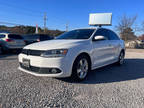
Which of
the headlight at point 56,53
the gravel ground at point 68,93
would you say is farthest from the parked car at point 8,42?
the headlight at point 56,53

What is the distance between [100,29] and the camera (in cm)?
412

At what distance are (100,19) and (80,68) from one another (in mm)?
22030

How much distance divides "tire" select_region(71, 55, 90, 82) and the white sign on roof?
21304mm

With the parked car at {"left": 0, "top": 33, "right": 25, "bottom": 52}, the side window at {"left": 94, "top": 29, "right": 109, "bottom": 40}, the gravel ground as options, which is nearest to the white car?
the side window at {"left": 94, "top": 29, "right": 109, "bottom": 40}

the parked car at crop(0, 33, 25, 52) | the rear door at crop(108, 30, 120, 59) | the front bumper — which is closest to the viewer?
the front bumper

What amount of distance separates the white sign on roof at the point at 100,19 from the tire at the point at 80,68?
69.9ft

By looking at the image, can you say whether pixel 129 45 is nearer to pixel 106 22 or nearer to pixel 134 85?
pixel 106 22

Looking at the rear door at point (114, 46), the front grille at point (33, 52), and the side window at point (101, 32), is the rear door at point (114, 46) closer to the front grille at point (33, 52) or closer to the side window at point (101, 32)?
the side window at point (101, 32)

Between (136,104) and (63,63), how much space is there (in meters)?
1.71

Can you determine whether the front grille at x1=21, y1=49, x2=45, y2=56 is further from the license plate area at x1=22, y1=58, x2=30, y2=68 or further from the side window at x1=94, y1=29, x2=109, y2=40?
the side window at x1=94, y1=29, x2=109, y2=40

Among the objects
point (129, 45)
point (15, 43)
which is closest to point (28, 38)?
point (15, 43)

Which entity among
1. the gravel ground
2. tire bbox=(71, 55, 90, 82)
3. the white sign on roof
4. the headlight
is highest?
the white sign on roof

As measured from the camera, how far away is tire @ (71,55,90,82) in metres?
2.99

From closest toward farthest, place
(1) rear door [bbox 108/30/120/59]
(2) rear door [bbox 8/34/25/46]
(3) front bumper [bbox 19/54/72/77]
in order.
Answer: (3) front bumper [bbox 19/54/72/77], (1) rear door [bbox 108/30/120/59], (2) rear door [bbox 8/34/25/46]
